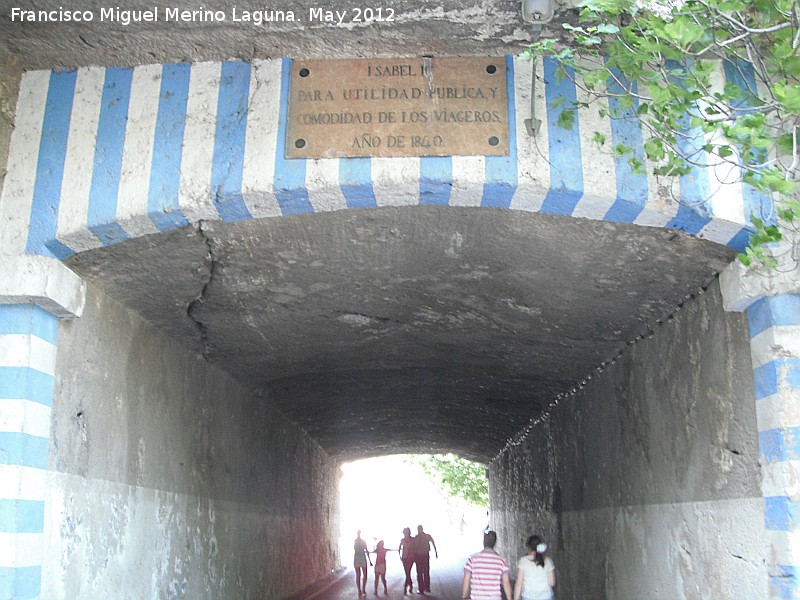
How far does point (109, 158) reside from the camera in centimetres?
448

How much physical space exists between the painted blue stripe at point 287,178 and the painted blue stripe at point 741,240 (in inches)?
90.2

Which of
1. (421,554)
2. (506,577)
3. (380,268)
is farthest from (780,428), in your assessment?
(421,554)

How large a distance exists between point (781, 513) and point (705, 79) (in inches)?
83.5

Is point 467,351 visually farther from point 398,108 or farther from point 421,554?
point 421,554

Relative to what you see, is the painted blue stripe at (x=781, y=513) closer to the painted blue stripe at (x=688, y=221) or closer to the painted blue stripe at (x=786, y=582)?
→ the painted blue stripe at (x=786, y=582)

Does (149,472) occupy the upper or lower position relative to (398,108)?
lower

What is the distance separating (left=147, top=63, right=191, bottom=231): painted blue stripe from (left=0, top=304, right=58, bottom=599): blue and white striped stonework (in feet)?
2.88

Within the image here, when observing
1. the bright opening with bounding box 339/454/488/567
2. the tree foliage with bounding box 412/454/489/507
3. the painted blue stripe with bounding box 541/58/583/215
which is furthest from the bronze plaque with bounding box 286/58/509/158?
the bright opening with bounding box 339/454/488/567

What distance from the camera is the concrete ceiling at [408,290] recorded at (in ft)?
15.7

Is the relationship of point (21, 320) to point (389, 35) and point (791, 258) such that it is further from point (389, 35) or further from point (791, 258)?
point (791, 258)

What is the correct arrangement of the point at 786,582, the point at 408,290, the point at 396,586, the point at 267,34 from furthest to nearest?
the point at 396,586 < the point at 408,290 < the point at 267,34 < the point at 786,582

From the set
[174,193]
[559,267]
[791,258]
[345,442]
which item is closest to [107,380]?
[174,193]

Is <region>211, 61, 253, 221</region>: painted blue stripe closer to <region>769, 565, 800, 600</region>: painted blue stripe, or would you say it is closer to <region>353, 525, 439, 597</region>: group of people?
<region>769, 565, 800, 600</region>: painted blue stripe

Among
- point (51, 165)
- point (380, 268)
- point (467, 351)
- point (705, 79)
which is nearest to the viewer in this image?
point (705, 79)
